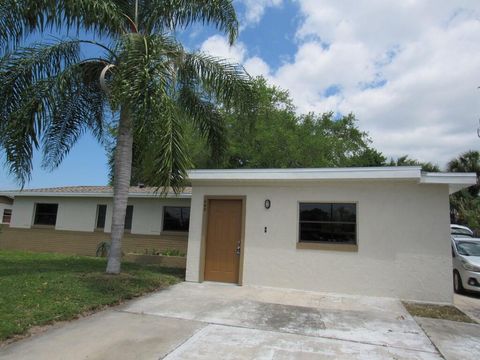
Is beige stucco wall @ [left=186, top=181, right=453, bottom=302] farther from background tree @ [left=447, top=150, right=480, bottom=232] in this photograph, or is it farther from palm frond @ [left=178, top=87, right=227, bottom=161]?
background tree @ [left=447, top=150, right=480, bottom=232]

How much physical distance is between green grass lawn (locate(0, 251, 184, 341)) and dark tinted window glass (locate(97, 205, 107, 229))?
5.82 metres

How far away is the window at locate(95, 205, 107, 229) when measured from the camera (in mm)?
15911

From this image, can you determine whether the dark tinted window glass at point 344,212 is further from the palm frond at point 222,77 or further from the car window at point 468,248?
the car window at point 468,248

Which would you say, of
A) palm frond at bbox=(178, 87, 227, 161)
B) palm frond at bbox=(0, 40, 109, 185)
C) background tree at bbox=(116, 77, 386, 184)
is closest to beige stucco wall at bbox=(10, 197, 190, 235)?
background tree at bbox=(116, 77, 386, 184)

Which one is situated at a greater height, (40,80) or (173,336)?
(40,80)

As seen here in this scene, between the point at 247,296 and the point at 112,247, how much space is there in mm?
3476

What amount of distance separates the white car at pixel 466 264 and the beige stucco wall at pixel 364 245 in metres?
2.33

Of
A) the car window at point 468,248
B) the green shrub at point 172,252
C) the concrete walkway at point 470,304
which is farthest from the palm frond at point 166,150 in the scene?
the car window at point 468,248

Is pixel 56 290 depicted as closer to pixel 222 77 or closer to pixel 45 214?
pixel 222 77

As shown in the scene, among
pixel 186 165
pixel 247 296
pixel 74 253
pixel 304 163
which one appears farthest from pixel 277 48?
pixel 74 253

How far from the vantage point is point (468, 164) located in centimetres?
2797

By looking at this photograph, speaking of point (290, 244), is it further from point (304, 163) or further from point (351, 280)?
point (304, 163)

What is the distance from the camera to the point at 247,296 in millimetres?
8195

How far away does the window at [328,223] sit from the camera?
9.01 meters
